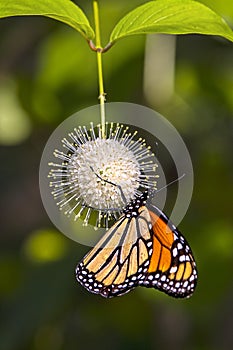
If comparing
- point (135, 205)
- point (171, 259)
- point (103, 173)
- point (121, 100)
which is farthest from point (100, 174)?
point (121, 100)

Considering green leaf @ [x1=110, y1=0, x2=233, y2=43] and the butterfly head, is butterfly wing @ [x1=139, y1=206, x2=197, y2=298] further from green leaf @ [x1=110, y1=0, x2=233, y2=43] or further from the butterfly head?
green leaf @ [x1=110, y1=0, x2=233, y2=43]

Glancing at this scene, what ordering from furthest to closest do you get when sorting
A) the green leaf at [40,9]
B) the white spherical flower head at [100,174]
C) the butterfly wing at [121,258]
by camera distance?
the butterfly wing at [121,258] < the white spherical flower head at [100,174] < the green leaf at [40,9]

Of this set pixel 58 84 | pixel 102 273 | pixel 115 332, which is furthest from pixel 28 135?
pixel 102 273

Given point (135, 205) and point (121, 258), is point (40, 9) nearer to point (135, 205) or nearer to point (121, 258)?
point (135, 205)

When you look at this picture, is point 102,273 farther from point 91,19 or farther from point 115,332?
point 115,332

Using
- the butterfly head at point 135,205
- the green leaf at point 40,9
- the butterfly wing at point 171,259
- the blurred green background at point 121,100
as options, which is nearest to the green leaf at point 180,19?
the green leaf at point 40,9

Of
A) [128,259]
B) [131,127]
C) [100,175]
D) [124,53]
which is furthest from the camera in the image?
[124,53]

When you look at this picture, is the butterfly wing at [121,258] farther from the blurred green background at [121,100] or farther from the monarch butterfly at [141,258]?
the blurred green background at [121,100]
